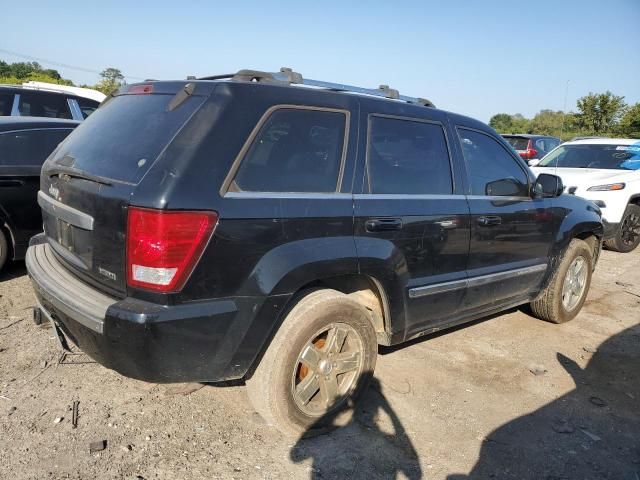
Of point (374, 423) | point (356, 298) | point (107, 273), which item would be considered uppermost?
point (107, 273)

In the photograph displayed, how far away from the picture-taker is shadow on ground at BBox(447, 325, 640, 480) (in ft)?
8.85

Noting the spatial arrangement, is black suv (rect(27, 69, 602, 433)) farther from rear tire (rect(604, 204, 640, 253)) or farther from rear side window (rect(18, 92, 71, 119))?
rear tire (rect(604, 204, 640, 253))

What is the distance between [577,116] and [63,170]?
93.8 ft

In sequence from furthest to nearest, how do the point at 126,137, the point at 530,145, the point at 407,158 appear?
1. the point at 530,145
2. the point at 407,158
3. the point at 126,137

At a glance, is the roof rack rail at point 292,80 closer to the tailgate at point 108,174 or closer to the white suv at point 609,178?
the tailgate at point 108,174

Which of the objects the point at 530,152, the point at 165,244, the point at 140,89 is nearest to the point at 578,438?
the point at 165,244

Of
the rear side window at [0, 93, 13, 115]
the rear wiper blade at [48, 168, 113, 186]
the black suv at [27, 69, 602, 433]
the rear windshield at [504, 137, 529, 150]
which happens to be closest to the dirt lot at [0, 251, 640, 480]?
the black suv at [27, 69, 602, 433]

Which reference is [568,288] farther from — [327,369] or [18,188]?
[18,188]

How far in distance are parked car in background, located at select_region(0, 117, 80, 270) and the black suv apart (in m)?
1.84

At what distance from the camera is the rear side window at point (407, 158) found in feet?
9.86

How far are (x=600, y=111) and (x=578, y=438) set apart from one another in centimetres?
2656

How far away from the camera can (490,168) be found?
152 inches

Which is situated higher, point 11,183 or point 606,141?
point 606,141

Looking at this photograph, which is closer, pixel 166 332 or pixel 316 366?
pixel 166 332
